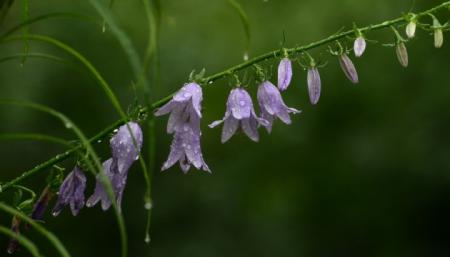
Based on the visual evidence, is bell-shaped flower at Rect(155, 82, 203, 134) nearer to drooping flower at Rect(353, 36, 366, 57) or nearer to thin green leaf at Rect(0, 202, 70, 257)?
drooping flower at Rect(353, 36, 366, 57)

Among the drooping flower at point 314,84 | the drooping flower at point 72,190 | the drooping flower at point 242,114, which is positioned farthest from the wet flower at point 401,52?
the drooping flower at point 72,190

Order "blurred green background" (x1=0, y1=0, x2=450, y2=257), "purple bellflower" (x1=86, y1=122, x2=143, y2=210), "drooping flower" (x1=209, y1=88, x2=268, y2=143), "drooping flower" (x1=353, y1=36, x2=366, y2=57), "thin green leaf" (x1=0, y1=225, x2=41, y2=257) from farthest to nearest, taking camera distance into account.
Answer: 1. "blurred green background" (x1=0, y1=0, x2=450, y2=257)
2. "drooping flower" (x1=209, y1=88, x2=268, y2=143)
3. "drooping flower" (x1=353, y1=36, x2=366, y2=57)
4. "purple bellflower" (x1=86, y1=122, x2=143, y2=210)
5. "thin green leaf" (x1=0, y1=225, x2=41, y2=257)

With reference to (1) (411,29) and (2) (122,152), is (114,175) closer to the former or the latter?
(2) (122,152)

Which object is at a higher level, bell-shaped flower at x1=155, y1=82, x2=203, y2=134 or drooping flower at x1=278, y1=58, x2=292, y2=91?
bell-shaped flower at x1=155, y1=82, x2=203, y2=134

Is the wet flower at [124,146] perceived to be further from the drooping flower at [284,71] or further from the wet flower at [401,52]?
the wet flower at [401,52]

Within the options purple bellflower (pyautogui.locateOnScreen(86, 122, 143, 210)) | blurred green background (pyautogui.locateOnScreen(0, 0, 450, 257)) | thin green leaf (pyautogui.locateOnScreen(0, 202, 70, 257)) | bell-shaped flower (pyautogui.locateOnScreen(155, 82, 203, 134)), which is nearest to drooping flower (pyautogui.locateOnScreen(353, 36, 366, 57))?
bell-shaped flower (pyautogui.locateOnScreen(155, 82, 203, 134))

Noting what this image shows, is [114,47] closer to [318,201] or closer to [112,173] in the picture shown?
[318,201]

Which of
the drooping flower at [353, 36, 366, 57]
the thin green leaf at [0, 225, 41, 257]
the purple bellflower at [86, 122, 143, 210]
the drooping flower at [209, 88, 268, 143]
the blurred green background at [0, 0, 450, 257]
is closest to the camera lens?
Answer: the thin green leaf at [0, 225, 41, 257]

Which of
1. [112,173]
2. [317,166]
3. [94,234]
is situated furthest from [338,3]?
[112,173]
